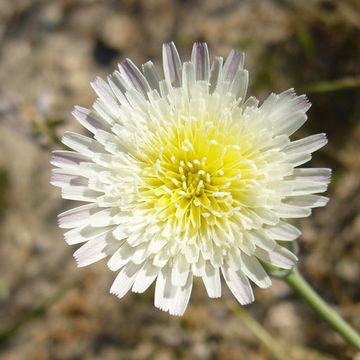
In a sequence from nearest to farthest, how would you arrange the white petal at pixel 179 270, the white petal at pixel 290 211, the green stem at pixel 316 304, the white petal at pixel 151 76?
1. the white petal at pixel 290 211
2. the white petal at pixel 179 270
3. the white petal at pixel 151 76
4. the green stem at pixel 316 304

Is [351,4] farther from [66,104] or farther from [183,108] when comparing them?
[66,104]

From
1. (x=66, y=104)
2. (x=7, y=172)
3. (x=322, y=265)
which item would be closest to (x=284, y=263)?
(x=322, y=265)

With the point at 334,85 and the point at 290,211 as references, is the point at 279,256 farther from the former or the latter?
the point at 334,85

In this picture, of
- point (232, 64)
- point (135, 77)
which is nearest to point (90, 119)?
point (135, 77)

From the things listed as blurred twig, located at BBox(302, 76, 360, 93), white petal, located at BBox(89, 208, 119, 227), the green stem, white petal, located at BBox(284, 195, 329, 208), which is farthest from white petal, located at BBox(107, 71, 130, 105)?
blurred twig, located at BBox(302, 76, 360, 93)

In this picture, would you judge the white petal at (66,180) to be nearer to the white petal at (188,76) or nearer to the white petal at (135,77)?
the white petal at (135,77)

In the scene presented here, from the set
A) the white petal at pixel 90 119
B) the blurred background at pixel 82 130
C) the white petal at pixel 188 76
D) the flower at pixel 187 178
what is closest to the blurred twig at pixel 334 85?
the blurred background at pixel 82 130

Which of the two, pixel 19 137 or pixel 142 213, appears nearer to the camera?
pixel 142 213
